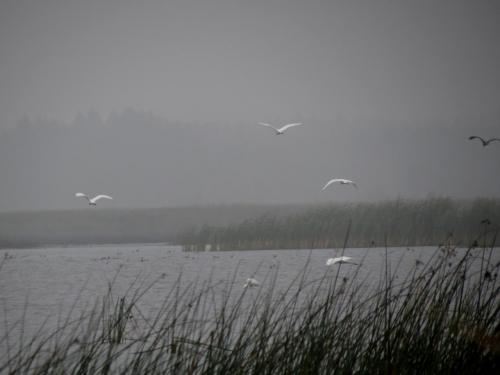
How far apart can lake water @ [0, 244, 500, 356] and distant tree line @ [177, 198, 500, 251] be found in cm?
49

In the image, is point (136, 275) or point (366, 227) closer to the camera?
point (136, 275)

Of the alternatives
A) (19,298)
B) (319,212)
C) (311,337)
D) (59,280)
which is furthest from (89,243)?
(311,337)

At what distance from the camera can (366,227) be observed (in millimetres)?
19781

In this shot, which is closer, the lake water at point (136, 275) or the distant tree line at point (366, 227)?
the lake water at point (136, 275)

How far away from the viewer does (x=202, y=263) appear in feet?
55.9

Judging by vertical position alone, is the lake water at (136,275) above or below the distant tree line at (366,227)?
below

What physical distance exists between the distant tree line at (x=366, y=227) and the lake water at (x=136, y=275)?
0.49 m

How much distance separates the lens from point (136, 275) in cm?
1483

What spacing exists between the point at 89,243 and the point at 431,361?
109ft

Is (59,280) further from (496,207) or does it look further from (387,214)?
(496,207)

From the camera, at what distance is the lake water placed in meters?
9.26

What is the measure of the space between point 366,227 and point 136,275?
7.93 metres

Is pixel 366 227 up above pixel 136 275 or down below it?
above

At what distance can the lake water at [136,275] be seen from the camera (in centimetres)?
926
